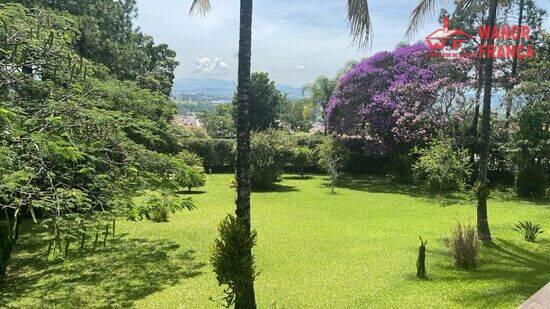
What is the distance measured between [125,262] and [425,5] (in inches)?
359

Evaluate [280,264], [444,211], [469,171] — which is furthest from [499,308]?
[469,171]

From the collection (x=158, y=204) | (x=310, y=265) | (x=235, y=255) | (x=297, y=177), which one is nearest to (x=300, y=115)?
(x=297, y=177)

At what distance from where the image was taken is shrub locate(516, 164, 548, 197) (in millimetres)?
18469

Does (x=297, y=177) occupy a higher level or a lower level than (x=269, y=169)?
lower

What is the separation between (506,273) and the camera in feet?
27.1

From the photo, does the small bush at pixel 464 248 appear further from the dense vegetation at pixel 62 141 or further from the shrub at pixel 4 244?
the shrub at pixel 4 244

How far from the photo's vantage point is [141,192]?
274 inches

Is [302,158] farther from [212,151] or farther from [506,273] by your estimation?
[506,273]

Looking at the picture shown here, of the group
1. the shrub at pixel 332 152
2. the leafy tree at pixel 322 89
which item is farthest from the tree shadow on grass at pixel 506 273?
the leafy tree at pixel 322 89

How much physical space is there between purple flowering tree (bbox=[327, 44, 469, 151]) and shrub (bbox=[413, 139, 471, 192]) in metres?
2.38

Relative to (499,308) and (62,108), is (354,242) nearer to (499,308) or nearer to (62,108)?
(499,308)

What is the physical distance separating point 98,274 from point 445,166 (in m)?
15.4

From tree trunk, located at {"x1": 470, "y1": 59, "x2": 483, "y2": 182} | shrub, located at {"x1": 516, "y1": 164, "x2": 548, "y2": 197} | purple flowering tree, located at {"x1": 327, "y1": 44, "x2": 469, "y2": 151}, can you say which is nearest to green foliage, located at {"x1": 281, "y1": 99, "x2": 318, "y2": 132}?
purple flowering tree, located at {"x1": 327, "y1": 44, "x2": 469, "y2": 151}

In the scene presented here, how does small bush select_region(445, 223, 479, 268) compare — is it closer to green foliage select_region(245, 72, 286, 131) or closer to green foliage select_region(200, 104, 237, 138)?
green foliage select_region(245, 72, 286, 131)
